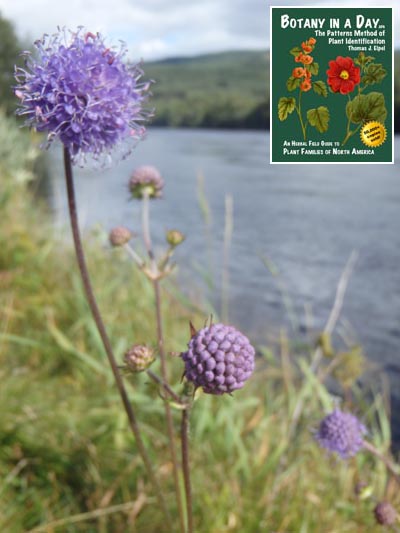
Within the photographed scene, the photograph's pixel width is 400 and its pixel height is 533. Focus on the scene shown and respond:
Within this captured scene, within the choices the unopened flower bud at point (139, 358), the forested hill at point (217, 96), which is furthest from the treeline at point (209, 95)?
the unopened flower bud at point (139, 358)

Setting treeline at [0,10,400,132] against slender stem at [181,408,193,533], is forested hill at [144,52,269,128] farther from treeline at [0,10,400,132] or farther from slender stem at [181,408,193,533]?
slender stem at [181,408,193,533]

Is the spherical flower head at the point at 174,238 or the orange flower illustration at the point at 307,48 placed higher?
the orange flower illustration at the point at 307,48

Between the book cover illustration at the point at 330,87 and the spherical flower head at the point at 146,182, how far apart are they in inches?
17.3

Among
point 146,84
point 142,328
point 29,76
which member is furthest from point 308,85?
point 142,328

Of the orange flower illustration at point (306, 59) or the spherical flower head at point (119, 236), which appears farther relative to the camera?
the orange flower illustration at point (306, 59)

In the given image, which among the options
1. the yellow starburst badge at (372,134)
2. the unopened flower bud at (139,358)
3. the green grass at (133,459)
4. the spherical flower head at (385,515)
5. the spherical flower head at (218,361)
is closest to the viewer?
the spherical flower head at (218,361)

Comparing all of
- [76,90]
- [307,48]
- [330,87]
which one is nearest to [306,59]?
[307,48]

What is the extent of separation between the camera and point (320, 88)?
7.86ft

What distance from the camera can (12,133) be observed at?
1100 cm

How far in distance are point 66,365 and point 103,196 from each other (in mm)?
9372

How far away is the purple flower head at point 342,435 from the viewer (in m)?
1.95

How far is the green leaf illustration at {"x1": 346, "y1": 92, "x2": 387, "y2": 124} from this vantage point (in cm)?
242

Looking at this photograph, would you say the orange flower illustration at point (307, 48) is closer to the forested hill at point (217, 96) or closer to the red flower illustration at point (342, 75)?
the red flower illustration at point (342, 75)

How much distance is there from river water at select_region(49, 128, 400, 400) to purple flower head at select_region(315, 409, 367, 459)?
1183 mm
